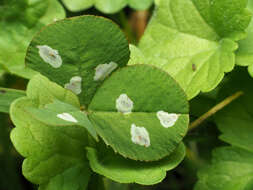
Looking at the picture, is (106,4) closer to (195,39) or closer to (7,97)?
(195,39)

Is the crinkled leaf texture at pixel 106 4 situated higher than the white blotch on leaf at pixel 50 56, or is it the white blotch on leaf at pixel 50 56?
the white blotch on leaf at pixel 50 56

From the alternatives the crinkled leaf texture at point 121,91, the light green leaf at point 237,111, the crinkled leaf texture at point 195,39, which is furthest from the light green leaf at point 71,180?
the light green leaf at point 237,111

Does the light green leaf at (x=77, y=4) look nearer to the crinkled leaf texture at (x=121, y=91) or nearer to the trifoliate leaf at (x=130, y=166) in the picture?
the crinkled leaf texture at (x=121, y=91)

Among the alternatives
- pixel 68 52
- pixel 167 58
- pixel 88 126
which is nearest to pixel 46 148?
pixel 88 126

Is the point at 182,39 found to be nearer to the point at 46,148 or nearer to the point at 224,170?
the point at 224,170

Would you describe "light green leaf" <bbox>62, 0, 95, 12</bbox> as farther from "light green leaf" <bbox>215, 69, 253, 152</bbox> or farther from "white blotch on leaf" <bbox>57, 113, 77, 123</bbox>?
"white blotch on leaf" <bbox>57, 113, 77, 123</bbox>

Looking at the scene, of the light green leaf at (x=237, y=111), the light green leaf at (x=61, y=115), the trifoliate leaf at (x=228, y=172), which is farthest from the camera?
the light green leaf at (x=237, y=111)
